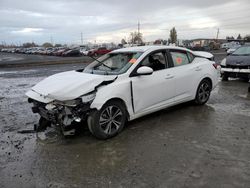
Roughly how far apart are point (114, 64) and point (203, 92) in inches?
105

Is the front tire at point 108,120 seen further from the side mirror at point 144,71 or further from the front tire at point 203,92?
the front tire at point 203,92

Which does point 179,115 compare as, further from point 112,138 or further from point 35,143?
point 35,143

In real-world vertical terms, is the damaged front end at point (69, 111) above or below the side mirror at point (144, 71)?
below

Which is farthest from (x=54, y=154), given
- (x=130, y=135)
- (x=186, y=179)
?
(x=186, y=179)

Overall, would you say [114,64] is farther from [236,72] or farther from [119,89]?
[236,72]

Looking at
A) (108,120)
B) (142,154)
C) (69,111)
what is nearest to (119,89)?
(108,120)

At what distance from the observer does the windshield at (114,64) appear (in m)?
5.06

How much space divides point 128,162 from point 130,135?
1.07 m

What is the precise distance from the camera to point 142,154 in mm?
3975

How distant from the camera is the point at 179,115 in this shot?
5891 mm

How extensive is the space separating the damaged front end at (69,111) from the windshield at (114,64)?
946 mm

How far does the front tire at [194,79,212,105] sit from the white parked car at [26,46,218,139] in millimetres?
27

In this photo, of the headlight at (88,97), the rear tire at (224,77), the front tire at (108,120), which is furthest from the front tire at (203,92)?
the rear tire at (224,77)

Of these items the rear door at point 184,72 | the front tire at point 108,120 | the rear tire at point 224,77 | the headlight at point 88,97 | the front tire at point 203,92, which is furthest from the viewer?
the rear tire at point 224,77
